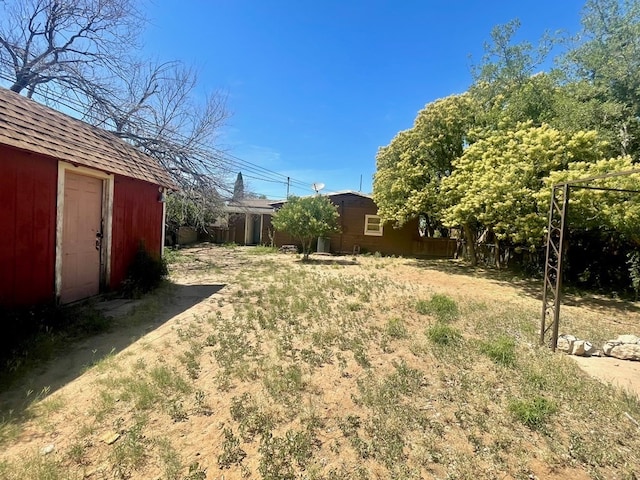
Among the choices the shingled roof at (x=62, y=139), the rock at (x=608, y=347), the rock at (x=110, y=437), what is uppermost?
the shingled roof at (x=62, y=139)

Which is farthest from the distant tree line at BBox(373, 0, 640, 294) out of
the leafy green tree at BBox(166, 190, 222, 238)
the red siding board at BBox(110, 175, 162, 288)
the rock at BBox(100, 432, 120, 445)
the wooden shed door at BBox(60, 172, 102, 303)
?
the wooden shed door at BBox(60, 172, 102, 303)

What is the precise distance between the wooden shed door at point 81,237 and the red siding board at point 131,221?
0.32 meters

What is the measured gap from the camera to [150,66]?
11680 millimetres

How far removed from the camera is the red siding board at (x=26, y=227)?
3965 millimetres

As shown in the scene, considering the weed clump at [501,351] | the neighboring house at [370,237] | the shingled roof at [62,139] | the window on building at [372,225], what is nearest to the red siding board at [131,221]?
the shingled roof at [62,139]

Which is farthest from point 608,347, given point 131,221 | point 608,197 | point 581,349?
point 131,221

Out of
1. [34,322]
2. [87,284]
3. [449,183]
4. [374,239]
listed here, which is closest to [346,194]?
[374,239]

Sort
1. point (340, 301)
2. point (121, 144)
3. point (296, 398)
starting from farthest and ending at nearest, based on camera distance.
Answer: point (121, 144) → point (340, 301) → point (296, 398)

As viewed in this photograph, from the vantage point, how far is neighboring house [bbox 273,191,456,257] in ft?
58.2

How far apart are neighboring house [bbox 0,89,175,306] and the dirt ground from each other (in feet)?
3.15

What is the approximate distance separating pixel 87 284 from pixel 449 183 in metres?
10.7

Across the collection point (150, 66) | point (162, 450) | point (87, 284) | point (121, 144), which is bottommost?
point (162, 450)

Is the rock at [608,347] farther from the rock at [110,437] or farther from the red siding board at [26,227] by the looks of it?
the red siding board at [26,227]

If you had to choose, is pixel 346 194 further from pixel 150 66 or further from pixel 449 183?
pixel 150 66
